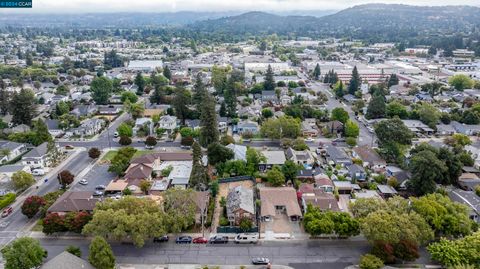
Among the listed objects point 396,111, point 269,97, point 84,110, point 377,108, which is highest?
point 377,108

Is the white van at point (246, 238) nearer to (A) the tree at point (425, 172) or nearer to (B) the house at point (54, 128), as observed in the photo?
→ (A) the tree at point (425, 172)

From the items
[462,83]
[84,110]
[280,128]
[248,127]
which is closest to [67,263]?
[280,128]

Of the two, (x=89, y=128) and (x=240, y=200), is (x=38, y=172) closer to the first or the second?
(x=89, y=128)

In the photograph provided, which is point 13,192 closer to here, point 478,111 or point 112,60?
point 478,111

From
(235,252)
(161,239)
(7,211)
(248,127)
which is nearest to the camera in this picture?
(235,252)

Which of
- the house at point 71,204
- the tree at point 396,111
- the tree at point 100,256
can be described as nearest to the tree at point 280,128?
the tree at point 396,111

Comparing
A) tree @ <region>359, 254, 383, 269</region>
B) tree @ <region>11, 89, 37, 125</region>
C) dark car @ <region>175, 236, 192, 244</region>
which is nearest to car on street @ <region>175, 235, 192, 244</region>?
dark car @ <region>175, 236, 192, 244</region>
